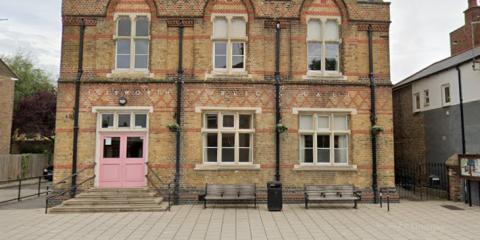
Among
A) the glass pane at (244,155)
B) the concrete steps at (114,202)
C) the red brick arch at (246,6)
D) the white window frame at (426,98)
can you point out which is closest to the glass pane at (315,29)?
the red brick arch at (246,6)

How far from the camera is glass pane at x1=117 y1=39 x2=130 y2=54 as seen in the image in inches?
534

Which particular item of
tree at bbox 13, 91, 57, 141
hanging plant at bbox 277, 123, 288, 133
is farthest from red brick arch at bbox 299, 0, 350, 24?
tree at bbox 13, 91, 57, 141

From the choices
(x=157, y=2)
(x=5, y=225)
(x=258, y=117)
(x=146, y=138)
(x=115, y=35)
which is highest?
(x=157, y=2)

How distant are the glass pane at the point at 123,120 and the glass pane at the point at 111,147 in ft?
1.78

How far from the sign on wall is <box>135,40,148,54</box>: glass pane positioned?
1251 cm

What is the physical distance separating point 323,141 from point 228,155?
3.64 metres

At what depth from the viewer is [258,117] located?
1332cm

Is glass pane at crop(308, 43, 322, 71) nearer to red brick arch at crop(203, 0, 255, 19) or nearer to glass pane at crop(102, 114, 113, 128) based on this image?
red brick arch at crop(203, 0, 255, 19)

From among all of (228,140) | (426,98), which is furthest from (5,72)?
(426,98)

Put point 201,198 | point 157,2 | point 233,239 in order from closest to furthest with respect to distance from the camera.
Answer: point 233,239 → point 201,198 → point 157,2

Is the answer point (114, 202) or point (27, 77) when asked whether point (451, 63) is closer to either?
point (114, 202)

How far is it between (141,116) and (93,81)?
215cm

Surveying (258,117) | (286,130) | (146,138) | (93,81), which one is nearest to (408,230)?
(286,130)

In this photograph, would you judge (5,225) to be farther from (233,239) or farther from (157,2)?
(157,2)
